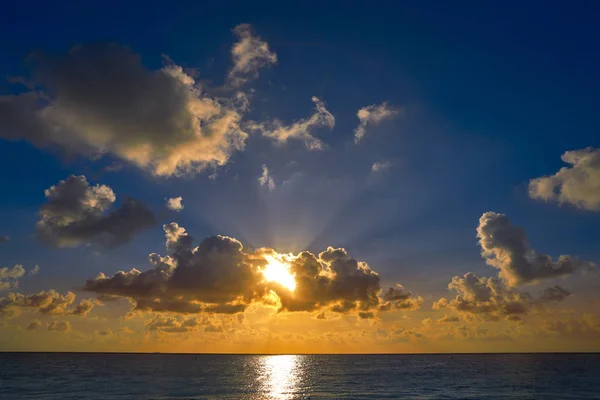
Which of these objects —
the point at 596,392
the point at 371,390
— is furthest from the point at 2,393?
the point at 596,392

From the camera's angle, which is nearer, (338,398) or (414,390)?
(338,398)

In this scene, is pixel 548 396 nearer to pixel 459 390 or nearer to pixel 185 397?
pixel 459 390

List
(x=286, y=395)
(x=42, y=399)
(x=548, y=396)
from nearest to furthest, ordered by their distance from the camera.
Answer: (x=42, y=399)
(x=548, y=396)
(x=286, y=395)

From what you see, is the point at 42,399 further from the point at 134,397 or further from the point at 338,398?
the point at 338,398

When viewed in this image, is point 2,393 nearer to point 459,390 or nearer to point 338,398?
point 338,398

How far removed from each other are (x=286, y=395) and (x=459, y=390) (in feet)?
164

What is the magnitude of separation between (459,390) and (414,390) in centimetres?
1326

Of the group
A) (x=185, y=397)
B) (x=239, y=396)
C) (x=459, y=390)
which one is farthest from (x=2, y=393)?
(x=459, y=390)

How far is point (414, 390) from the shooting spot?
128 metres

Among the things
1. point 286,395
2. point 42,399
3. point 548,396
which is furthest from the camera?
point 286,395

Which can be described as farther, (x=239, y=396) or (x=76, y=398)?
(x=239, y=396)

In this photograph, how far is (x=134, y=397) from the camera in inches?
4402

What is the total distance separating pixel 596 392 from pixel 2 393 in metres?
165

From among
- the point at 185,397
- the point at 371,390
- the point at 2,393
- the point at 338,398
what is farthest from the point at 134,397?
the point at 371,390
